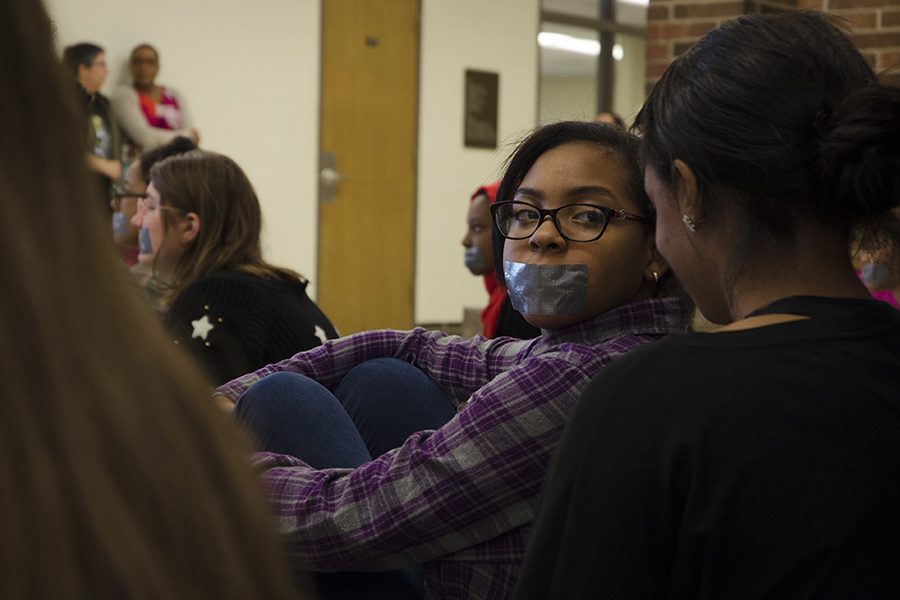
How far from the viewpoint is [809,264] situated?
118 centimetres

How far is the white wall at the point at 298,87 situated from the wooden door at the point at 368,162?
4.2 inches

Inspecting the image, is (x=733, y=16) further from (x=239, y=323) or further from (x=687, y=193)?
(x=687, y=193)

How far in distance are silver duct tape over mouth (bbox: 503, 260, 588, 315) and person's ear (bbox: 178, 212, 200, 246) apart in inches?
63.9

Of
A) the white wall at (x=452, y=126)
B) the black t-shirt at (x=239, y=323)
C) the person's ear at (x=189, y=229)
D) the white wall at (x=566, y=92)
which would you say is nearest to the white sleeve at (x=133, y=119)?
the white wall at (x=452, y=126)

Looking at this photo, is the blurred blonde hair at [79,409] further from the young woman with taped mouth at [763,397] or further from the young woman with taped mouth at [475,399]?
the young woman with taped mouth at [475,399]

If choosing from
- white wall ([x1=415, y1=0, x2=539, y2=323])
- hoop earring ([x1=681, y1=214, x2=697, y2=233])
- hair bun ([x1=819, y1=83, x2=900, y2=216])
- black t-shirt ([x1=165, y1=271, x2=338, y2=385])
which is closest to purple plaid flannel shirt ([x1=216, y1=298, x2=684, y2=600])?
hoop earring ([x1=681, y1=214, x2=697, y2=233])

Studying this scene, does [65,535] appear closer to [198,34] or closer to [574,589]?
[574,589]

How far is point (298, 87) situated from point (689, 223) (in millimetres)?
7187

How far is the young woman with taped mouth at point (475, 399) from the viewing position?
1497 millimetres

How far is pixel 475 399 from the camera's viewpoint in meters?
1.52

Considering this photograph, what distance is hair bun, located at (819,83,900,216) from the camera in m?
1.14

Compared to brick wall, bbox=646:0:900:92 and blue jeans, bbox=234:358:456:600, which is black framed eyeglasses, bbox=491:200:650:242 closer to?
blue jeans, bbox=234:358:456:600

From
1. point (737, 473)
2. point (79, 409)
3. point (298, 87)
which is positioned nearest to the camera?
point (79, 409)

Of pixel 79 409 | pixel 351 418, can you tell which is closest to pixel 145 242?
pixel 351 418
